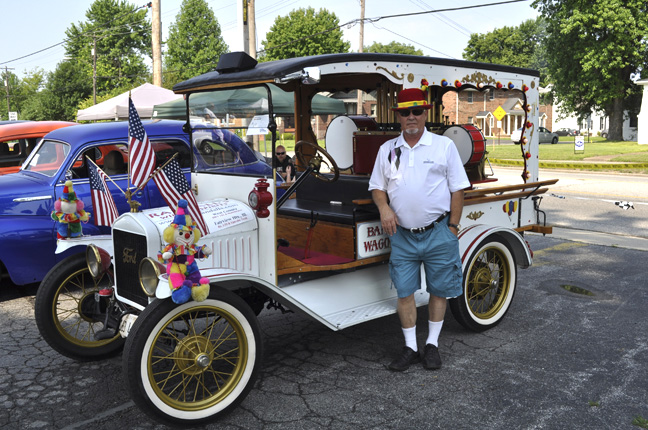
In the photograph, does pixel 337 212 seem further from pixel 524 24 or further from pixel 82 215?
pixel 524 24

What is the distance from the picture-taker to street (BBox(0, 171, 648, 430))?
3.45 metres

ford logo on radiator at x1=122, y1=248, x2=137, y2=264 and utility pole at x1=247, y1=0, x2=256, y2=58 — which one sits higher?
utility pole at x1=247, y1=0, x2=256, y2=58

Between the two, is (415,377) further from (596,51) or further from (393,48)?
(393,48)

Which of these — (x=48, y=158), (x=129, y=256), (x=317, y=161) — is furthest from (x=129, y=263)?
(x=48, y=158)

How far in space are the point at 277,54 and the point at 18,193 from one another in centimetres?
5273

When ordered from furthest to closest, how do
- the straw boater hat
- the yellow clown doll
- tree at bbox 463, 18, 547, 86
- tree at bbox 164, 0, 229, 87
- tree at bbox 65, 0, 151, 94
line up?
1. tree at bbox 463, 18, 547, 86
2. tree at bbox 164, 0, 229, 87
3. tree at bbox 65, 0, 151, 94
4. the straw boater hat
5. the yellow clown doll

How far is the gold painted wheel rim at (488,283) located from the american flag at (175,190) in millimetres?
2346

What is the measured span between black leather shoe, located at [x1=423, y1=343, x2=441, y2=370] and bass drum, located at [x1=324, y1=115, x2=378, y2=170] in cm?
198

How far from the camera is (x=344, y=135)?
554cm

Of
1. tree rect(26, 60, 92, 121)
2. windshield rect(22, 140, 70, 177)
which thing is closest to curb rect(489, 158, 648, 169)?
windshield rect(22, 140, 70, 177)

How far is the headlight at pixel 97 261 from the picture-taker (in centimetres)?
406

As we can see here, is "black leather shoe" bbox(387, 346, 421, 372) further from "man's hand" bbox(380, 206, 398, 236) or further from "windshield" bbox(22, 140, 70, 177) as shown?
"windshield" bbox(22, 140, 70, 177)

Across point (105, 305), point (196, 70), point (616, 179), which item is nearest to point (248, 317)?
point (105, 305)

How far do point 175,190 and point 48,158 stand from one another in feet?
12.2
